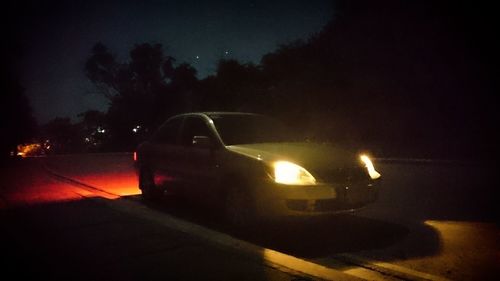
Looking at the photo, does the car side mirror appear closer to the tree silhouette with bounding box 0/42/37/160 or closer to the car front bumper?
the car front bumper

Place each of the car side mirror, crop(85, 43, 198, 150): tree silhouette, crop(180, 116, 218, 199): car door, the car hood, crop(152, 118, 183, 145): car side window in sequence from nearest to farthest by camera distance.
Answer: the car hood < the car side mirror < crop(180, 116, 218, 199): car door < crop(152, 118, 183, 145): car side window < crop(85, 43, 198, 150): tree silhouette

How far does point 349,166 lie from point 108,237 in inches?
127

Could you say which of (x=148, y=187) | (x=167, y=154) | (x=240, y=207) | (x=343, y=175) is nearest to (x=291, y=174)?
(x=343, y=175)

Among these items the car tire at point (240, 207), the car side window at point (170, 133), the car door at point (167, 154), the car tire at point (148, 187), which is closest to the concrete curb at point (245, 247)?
the car tire at point (240, 207)

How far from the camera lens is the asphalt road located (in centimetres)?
419

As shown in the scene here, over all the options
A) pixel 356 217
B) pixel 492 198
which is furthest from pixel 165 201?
pixel 492 198

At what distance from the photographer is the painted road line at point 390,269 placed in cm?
393

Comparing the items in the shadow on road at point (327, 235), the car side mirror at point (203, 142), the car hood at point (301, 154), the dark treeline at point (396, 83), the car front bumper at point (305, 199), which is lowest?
the shadow on road at point (327, 235)

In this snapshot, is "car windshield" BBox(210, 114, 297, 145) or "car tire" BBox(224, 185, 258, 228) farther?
"car windshield" BBox(210, 114, 297, 145)

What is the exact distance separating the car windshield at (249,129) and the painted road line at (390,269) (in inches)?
95.8

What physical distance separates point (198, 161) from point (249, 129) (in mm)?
964

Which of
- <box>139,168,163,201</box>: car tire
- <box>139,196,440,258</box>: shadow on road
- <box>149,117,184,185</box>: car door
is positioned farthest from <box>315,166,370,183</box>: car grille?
<box>139,168,163,201</box>: car tire

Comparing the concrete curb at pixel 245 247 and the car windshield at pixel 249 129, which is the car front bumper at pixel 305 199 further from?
the car windshield at pixel 249 129

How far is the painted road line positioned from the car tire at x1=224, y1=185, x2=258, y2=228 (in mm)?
1262
